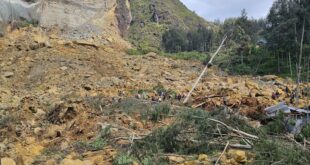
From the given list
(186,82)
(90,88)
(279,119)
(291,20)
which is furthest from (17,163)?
(291,20)

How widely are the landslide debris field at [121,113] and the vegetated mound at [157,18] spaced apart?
2755cm

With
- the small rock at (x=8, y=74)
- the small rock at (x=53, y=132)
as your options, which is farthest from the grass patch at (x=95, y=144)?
the small rock at (x=8, y=74)

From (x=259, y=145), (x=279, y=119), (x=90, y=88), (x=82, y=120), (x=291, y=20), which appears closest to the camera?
(x=259, y=145)

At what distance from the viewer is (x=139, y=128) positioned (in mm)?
8562

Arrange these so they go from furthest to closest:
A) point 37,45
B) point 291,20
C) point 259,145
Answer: point 291,20
point 37,45
point 259,145

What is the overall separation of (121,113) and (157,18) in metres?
50.2

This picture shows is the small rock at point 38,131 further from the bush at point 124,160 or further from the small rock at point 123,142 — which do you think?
the bush at point 124,160

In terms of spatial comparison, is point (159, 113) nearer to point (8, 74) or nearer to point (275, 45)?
point (8, 74)

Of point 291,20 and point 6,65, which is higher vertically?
point 291,20

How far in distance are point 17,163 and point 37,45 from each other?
11500mm

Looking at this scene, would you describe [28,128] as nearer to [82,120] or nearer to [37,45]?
[82,120]

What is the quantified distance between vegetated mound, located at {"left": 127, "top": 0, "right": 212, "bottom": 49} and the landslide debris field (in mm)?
27546

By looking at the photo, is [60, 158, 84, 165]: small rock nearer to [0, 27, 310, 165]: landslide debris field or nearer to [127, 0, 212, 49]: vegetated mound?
[0, 27, 310, 165]: landslide debris field

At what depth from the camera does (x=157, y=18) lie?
59.0 meters
